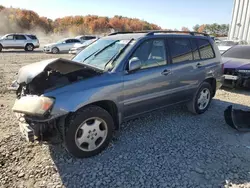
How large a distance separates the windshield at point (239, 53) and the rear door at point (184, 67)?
13.4 ft

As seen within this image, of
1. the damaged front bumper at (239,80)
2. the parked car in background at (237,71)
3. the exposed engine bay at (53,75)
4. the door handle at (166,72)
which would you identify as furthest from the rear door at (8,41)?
the door handle at (166,72)

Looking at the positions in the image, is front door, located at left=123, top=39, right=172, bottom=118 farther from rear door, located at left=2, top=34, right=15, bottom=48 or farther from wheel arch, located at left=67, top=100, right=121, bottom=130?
rear door, located at left=2, top=34, right=15, bottom=48

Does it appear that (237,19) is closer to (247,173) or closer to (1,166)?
(247,173)

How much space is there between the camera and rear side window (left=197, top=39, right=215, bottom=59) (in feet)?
15.6

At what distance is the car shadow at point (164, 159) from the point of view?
9.09 feet

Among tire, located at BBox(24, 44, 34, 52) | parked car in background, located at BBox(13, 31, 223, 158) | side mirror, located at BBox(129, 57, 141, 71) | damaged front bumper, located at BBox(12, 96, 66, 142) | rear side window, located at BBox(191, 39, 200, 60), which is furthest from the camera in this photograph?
tire, located at BBox(24, 44, 34, 52)

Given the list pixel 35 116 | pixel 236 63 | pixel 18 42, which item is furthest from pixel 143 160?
pixel 18 42

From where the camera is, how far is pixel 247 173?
116 inches

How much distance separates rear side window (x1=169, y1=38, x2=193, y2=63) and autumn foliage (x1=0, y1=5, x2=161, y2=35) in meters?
51.2

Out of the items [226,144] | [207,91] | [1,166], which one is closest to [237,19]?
[207,91]

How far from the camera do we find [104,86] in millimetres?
3096

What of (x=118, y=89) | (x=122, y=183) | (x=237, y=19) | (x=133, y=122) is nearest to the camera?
(x=122, y=183)

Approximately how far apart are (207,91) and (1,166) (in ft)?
13.7

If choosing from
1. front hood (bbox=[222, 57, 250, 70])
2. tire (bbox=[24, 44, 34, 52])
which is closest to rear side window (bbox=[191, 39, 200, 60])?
front hood (bbox=[222, 57, 250, 70])
